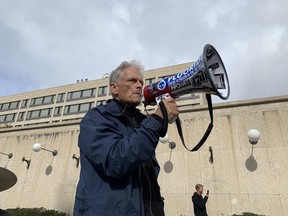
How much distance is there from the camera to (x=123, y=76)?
197cm

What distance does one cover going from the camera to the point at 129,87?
1926mm

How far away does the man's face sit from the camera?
189 cm

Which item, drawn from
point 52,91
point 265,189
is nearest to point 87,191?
point 265,189

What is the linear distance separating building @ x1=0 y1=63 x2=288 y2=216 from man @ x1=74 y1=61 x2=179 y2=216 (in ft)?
22.9

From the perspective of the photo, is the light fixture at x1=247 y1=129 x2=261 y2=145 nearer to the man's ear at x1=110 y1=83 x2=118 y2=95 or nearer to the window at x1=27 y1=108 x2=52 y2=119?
the man's ear at x1=110 y1=83 x2=118 y2=95

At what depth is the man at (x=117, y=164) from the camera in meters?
1.40

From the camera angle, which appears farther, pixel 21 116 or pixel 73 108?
pixel 21 116

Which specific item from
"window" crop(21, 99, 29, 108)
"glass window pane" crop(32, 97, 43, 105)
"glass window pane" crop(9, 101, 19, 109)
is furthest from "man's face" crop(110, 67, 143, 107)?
"glass window pane" crop(9, 101, 19, 109)

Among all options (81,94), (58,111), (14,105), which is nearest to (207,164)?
(81,94)

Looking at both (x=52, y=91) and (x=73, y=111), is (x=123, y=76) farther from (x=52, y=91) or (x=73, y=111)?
(x=52, y=91)

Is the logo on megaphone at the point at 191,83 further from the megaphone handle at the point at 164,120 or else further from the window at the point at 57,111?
the window at the point at 57,111

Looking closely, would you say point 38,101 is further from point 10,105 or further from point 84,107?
point 84,107

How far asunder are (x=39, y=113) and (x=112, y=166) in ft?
206

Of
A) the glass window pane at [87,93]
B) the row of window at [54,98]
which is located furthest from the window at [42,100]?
the glass window pane at [87,93]
